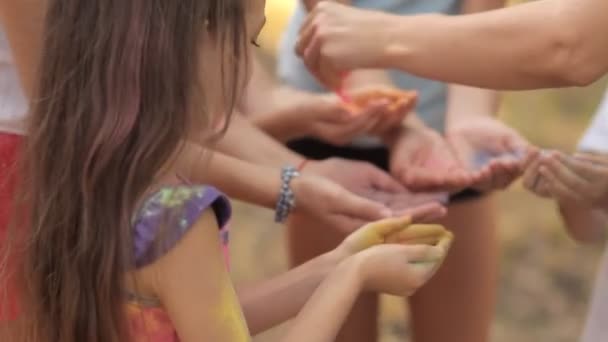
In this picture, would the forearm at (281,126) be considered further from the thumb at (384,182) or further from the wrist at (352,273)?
the wrist at (352,273)

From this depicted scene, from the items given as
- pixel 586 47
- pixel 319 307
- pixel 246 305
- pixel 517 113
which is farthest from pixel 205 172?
pixel 517 113

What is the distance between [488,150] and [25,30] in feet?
2.04

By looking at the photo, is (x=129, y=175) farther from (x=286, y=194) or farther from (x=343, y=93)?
(x=343, y=93)

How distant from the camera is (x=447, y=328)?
1254 millimetres

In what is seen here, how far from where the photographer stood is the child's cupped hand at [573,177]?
3.21 ft

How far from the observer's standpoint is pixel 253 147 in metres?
1.16

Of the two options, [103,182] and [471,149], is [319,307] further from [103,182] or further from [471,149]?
[471,149]

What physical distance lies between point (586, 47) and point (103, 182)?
42 centimetres

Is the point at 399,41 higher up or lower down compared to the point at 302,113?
higher up

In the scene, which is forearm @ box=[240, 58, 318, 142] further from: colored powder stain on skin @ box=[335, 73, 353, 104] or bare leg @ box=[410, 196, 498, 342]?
bare leg @ box=[410, 196, 498, 342]

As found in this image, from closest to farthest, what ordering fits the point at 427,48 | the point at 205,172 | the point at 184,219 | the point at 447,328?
the point at 184,219 → the point at 427,48 → the point at 205,172 → the point at 447,328

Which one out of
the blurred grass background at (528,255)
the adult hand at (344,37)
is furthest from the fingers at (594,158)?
the blurred grass background at (528,255)

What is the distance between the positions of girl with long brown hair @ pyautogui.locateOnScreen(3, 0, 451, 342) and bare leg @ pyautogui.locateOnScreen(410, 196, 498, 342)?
486 mm

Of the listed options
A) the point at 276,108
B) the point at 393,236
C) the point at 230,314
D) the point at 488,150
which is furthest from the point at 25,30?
the point at 488,150
